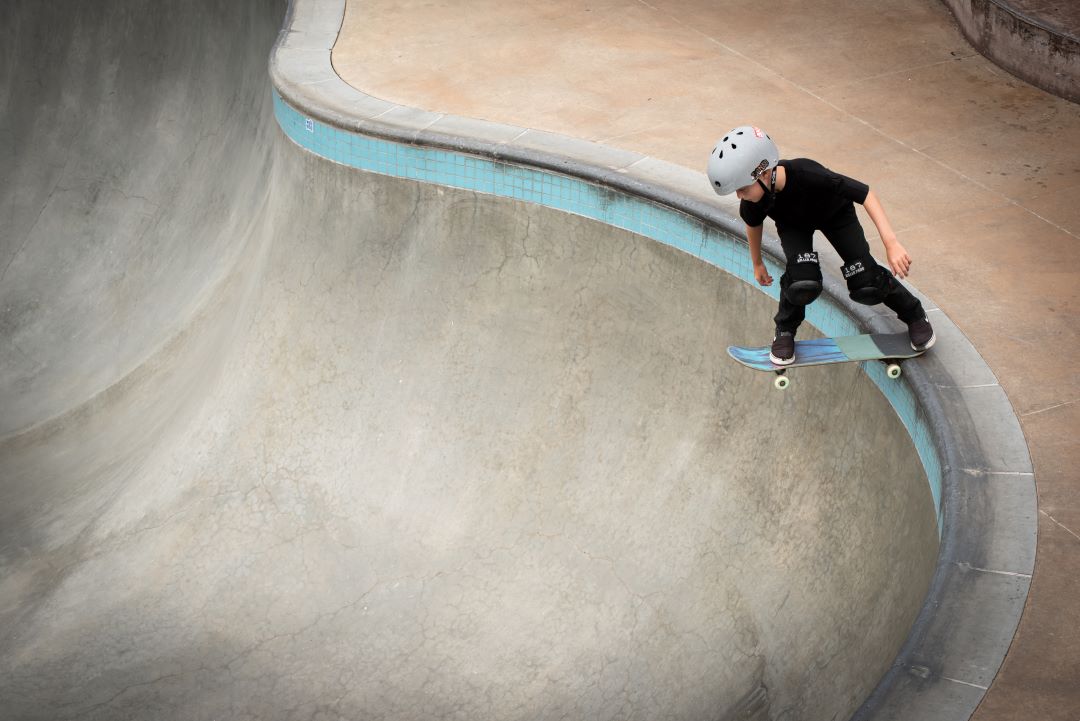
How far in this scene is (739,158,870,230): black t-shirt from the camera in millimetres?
4234

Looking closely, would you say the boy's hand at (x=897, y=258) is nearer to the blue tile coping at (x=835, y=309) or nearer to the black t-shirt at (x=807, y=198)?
the black t-shirt at (x=807, y=198)

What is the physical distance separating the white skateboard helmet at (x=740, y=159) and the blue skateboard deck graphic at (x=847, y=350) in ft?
2.85

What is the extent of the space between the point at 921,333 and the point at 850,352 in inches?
12.0

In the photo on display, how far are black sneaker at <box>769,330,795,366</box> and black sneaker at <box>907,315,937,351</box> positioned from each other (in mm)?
483

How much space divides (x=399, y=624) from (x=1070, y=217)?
4.13 m

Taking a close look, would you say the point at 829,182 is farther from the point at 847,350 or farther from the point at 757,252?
the point at 847,350

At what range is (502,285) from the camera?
645 centimetres

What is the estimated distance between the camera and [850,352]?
4.56 meters

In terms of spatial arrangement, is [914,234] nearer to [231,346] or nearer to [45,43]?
[231,346]

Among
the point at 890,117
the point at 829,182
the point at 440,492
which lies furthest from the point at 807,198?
the point at 890,117

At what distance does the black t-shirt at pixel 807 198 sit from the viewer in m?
4.23

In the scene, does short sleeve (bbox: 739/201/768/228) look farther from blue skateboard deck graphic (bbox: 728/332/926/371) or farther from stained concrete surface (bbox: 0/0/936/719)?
stained concrete surface (bbox: 0/0/936/719)

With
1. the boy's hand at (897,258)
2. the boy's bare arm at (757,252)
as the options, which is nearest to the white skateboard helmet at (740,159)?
the boy's bare arm at (757,252)

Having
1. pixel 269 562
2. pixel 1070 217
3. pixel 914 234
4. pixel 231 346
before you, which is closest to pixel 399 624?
pixel 269 562
